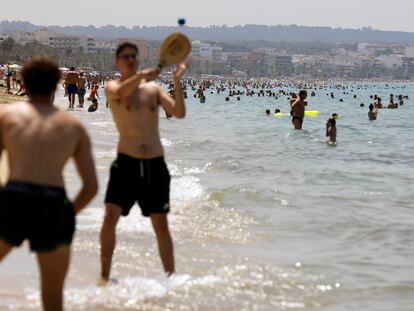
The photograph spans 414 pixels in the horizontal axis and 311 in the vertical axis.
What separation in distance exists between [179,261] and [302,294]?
1180mm

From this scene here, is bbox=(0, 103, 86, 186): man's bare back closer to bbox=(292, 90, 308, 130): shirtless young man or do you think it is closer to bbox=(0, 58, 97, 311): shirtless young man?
bbox=(0, 58, 97, 311): shirtless young man

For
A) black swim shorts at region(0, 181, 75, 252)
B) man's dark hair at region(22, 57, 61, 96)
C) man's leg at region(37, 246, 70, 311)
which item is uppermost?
man's dark hair at region(22, 57, 61, 96)

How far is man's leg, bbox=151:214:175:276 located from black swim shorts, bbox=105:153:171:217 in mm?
63

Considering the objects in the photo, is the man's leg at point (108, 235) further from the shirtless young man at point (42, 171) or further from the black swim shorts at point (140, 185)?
the shirtless young man at point (42, 171)

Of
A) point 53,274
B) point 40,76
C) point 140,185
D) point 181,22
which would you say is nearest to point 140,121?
point 140,185

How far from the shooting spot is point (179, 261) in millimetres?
6457

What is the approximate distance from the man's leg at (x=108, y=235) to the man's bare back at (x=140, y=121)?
39cm

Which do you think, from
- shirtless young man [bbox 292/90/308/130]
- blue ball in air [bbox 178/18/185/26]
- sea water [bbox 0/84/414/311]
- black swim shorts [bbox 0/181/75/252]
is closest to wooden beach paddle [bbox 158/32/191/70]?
blue ball in air [bbox 178/18/185/26]

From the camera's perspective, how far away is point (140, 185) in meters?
5.21

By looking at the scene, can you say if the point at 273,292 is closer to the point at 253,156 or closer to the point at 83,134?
the point at 83,134

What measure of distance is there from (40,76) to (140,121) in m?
1.74

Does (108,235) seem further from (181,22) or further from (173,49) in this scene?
(181,22)

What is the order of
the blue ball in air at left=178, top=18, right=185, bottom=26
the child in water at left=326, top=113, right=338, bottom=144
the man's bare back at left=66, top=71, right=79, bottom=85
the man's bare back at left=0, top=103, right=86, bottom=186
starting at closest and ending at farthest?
the man's bare back at left=0, top=103, right=86, bottom=186
the blue ball in air at left=178, top=18, right=185, bottom=26
the child in water at left=326, top=113, right=338, bottom=144
the man's bare back at left=66, top=71, right=79, bottom=85

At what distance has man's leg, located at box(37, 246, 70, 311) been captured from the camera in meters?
3.54
